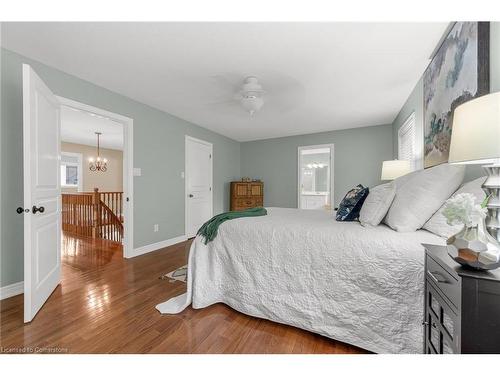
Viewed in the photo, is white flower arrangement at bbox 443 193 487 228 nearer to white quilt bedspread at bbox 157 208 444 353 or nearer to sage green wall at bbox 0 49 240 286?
white quilt bedspread at bbox 157 208 444 353

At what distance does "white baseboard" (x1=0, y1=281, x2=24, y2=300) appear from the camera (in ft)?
6.48

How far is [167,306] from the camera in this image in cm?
182

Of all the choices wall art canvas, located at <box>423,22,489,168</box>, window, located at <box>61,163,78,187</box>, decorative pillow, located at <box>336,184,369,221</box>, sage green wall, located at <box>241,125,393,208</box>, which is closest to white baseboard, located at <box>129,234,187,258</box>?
sage green wall, located at <box>241,125,393,208</box>

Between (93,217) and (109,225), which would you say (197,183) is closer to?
(109,225)

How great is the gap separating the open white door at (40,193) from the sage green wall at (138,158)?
0.95 feet

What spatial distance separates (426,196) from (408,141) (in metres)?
2.34

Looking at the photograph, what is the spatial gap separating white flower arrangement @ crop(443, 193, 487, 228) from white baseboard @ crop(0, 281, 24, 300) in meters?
3.35

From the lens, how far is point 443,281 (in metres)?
0.88

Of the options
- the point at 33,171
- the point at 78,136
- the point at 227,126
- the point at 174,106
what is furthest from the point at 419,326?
the point at 78,136

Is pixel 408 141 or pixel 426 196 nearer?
A: pixel 426 196

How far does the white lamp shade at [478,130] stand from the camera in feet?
2.62

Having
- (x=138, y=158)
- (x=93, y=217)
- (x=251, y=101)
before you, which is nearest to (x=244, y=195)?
(x=138, y=158)
